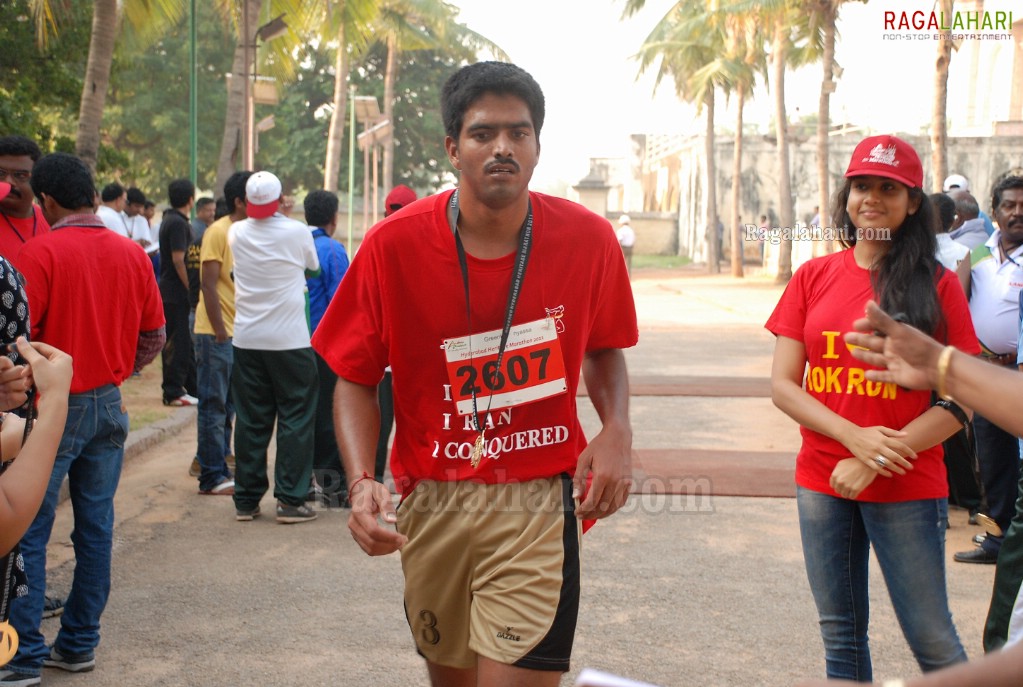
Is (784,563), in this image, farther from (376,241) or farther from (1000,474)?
(376,241)

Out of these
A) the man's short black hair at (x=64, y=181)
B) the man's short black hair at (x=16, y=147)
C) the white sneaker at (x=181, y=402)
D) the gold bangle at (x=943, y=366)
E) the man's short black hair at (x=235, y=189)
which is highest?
the man's short black hair at (x=16, y=147)

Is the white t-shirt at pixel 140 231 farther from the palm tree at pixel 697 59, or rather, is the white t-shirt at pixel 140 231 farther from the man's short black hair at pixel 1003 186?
the palm tree at pixel 697 59

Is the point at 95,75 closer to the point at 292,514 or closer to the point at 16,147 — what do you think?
the point at 292,514

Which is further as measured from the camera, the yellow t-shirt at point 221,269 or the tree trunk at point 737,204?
the tree trunk at point 737,204

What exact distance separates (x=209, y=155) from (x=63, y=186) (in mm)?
38321

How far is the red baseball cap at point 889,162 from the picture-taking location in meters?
3.57

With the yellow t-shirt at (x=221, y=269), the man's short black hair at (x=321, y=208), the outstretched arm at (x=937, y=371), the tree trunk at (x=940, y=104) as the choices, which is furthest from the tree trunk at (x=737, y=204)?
the outstretched arm at (x=937, y=371)

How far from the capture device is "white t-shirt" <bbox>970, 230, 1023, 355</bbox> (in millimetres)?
6266

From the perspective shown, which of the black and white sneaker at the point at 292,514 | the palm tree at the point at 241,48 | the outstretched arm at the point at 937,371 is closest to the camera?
the outstretched arm at the point at 937,371

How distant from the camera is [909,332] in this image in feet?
6.89

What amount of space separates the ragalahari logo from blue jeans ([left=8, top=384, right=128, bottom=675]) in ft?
10.6

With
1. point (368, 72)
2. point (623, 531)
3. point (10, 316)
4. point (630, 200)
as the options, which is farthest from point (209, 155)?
point (10, 316)

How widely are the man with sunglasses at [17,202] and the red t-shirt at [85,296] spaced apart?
0.25m

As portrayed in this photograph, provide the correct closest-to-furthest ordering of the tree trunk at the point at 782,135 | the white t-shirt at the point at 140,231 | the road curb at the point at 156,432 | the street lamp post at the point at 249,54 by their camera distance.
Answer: the road curb at the point at 156,432
the white t-shirt at the point at 140,231
the street lamp post at the point at 249,54
the tree trunk at the point at 782,135
